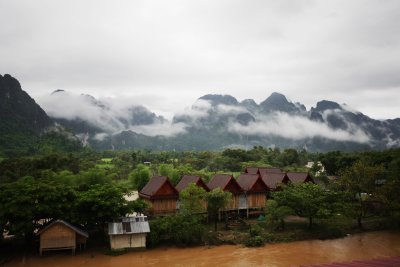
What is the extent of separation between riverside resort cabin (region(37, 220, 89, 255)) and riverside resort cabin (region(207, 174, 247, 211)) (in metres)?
13.0

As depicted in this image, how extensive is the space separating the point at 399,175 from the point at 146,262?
24696mm

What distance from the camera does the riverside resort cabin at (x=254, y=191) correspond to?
32.6 metres

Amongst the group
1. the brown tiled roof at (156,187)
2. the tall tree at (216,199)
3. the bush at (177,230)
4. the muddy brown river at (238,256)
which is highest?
the brown tiled roof at (156,187)

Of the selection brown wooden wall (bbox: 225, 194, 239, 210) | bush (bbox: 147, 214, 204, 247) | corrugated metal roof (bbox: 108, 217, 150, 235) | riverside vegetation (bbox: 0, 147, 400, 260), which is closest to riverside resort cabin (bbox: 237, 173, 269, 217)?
brown wooden wall (bbox: 225, 194, 239, 210)

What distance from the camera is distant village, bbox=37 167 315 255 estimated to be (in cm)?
2266

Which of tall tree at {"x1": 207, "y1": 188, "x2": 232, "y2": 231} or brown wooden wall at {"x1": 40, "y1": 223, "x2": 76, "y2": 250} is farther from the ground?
tall tree at {"x1": 207, "y1": 188, "x2": 232, "y2": 231}

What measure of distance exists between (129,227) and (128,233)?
1.38ft

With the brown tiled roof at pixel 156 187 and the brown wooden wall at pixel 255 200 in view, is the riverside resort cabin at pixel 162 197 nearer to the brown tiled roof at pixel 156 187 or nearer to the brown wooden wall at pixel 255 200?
the brown tiled roof at pixel 156 187

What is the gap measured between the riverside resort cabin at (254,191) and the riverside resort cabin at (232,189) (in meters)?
0.50

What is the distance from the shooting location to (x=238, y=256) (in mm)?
23172

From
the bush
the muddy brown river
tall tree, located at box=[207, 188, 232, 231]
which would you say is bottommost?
the muddy brown river

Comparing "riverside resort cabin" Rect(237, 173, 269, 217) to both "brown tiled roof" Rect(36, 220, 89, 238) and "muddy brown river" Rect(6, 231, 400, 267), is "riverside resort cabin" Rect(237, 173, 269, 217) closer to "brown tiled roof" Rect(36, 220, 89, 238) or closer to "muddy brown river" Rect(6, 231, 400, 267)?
"muddy brown river" Rect(6, 231, 400, 267)

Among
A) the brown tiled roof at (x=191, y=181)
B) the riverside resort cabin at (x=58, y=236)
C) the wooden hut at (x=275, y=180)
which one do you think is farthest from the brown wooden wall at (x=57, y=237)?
the wooden hut at (x=275, y=180)

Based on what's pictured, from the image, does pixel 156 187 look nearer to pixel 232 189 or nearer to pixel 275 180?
pixel 232 189
